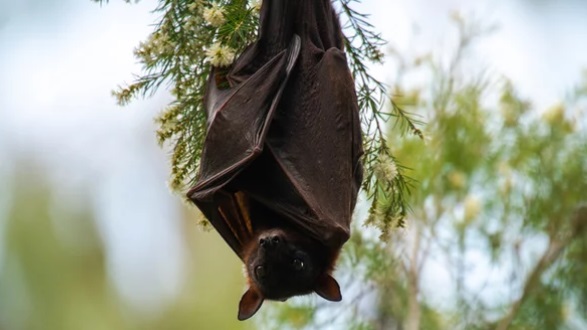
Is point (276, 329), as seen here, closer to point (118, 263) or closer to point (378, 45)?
point (378, 45)

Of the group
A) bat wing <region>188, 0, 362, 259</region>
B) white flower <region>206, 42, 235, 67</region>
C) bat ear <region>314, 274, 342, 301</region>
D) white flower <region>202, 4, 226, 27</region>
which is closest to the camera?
white flower <region>202, 4, 226, 27</region>

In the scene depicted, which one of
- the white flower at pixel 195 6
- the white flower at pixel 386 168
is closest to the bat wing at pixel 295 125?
the white flower at pixel 386 168

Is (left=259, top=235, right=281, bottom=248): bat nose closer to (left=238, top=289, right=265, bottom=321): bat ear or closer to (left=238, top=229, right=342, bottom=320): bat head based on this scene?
(left=238, top=229, right=342, bottom=320): bat head

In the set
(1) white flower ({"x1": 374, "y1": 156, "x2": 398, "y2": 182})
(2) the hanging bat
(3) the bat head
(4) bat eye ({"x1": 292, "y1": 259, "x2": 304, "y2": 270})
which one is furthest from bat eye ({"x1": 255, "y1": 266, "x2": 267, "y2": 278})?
(1) white flower ({"x1": 374, "y1": 156, "x2": 398, "y2": 182})

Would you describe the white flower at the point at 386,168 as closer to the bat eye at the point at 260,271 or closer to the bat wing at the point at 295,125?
the bat wing at the point at 295,125

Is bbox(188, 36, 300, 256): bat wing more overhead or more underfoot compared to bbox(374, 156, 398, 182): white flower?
more overhead

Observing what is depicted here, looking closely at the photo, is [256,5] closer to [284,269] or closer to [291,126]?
[291,126]

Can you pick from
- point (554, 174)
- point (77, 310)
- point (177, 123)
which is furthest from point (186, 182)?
point (77, 310)
